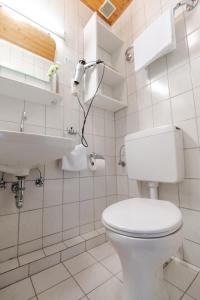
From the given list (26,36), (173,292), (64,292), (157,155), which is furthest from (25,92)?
(173,292)

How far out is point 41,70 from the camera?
1156 mm

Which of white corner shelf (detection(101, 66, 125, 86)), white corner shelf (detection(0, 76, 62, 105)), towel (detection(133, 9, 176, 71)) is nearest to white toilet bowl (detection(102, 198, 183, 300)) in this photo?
white corner shelf (detection(0, 76, 62, 105))

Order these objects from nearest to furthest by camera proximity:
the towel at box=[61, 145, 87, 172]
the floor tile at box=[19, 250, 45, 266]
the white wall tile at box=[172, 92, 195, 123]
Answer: the floor tile at box=[19, 250, 45, 266] → the white wall tile at box=[172, 92, 195, 123] → the towel at box=[61, 145, 87, 172]

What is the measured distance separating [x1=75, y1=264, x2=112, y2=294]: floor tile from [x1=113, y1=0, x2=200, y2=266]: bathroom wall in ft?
1.76

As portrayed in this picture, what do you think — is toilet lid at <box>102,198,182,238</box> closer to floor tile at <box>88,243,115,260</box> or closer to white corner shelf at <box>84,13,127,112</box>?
floor tile at <box>88,243,115,260</box>

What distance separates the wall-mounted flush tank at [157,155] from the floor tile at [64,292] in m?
0.71

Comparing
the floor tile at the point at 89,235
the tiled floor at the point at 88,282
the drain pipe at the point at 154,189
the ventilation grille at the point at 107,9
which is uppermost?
the ventilation grille at the point at 107,9

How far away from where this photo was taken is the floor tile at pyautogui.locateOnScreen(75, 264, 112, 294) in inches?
31.6

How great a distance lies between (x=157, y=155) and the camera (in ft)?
3.26

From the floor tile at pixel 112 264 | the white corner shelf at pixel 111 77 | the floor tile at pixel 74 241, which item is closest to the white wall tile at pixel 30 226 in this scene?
the floor tile at pixel 74 241

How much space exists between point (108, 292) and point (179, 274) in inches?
16.9

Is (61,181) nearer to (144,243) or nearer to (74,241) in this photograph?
(74,241)

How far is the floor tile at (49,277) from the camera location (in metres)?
0.81

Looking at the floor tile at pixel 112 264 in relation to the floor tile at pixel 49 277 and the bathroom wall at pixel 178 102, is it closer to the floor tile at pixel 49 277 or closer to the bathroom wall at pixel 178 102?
the floor tile at pixel 49 277
